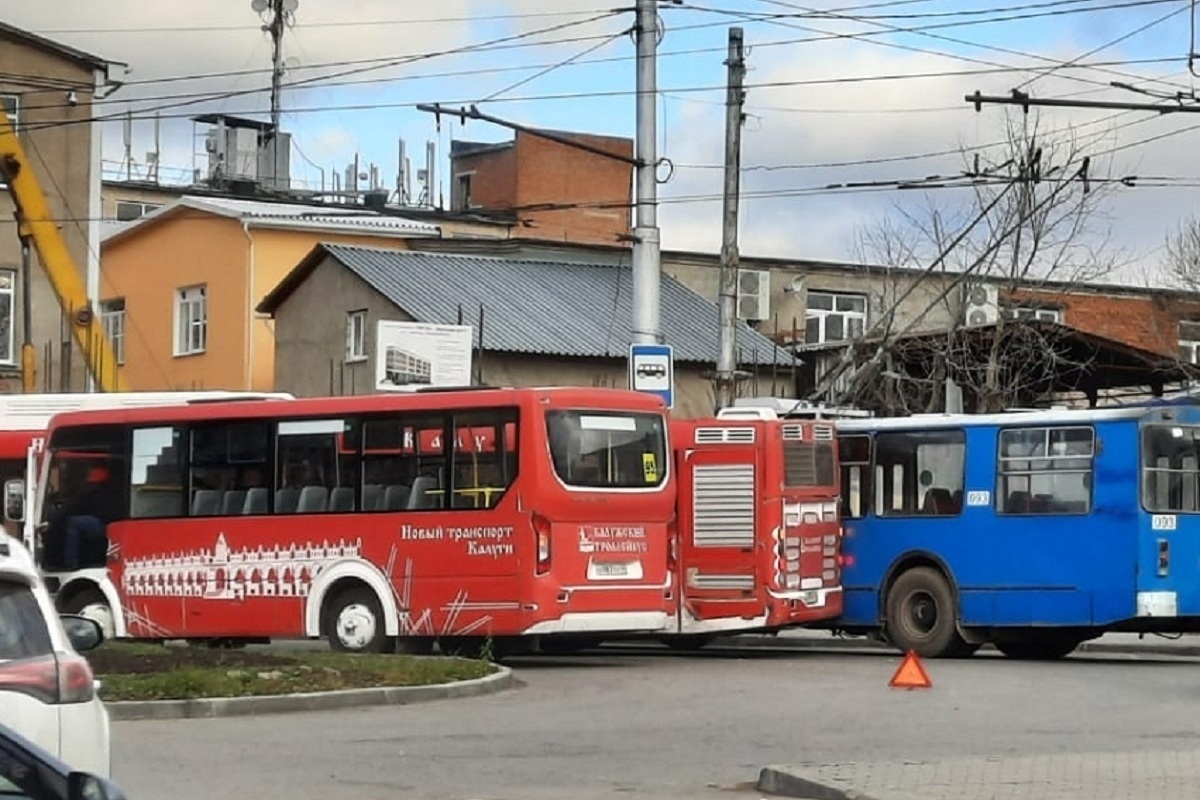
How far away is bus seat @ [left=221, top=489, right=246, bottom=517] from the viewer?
2441 cm

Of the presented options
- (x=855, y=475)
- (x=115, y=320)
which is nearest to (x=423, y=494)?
(x=855, y=475)

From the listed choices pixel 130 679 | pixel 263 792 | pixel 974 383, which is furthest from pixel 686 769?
pixel 974 383

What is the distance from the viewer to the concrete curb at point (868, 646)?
2694cm

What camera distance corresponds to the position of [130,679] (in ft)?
59.3

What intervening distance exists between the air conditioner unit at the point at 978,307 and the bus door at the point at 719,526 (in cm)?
1772

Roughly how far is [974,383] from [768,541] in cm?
1910

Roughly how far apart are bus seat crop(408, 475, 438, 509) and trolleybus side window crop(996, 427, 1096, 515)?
6.12 metres

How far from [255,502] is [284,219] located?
29.9 m

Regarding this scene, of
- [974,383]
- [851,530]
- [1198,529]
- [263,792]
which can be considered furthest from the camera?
[974,383]

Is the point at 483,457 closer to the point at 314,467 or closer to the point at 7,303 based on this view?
the point at 314,467

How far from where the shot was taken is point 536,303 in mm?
48000

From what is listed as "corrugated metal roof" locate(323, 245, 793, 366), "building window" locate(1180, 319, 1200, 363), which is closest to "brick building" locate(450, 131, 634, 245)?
"corrugated metal roof" locate(323, 245, 793, 366)

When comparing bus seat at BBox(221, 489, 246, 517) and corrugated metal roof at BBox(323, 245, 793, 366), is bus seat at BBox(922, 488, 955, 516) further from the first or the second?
corrugated metal roof at BBox(323, 245, 793, 366)

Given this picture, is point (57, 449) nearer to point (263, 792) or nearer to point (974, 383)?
point (263, 792)
